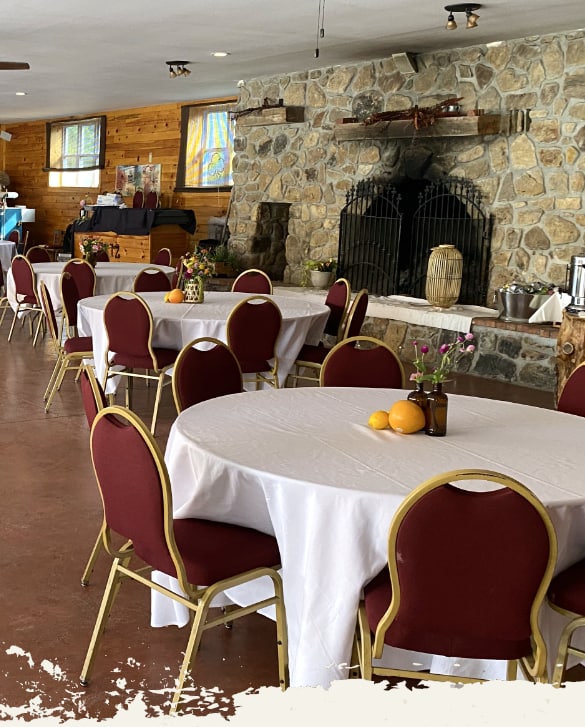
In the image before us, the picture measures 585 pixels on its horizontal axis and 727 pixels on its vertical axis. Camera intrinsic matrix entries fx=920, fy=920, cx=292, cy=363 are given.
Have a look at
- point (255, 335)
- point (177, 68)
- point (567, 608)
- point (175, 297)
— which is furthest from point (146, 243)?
point (567, 608)

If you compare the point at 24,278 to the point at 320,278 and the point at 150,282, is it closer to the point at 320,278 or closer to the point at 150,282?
the point at 150,282

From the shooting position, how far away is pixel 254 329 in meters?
5.45

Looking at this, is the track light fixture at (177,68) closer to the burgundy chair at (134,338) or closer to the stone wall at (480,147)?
the stone wall at (480,147)

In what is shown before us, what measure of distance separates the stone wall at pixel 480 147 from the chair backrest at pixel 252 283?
2022mm

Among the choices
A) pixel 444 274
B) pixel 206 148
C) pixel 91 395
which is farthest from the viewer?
pixel 206 148

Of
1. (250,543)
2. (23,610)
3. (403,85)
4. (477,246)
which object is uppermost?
(403,85)

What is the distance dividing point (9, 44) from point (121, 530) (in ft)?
23.6

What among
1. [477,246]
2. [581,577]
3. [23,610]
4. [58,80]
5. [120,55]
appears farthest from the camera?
[58,80]

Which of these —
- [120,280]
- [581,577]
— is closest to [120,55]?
[120,280]

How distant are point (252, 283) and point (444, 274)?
1662mm

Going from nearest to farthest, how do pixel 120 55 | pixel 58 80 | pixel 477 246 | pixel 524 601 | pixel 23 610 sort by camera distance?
1. pixel 524 601
2. pixel 23 610
3. pixel 477 246
4. pixel 120 55
5. pixel 58 80

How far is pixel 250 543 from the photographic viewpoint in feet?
8.39

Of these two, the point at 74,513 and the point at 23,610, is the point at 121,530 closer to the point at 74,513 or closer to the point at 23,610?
the point at 23,610

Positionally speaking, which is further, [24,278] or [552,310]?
[24,278]
